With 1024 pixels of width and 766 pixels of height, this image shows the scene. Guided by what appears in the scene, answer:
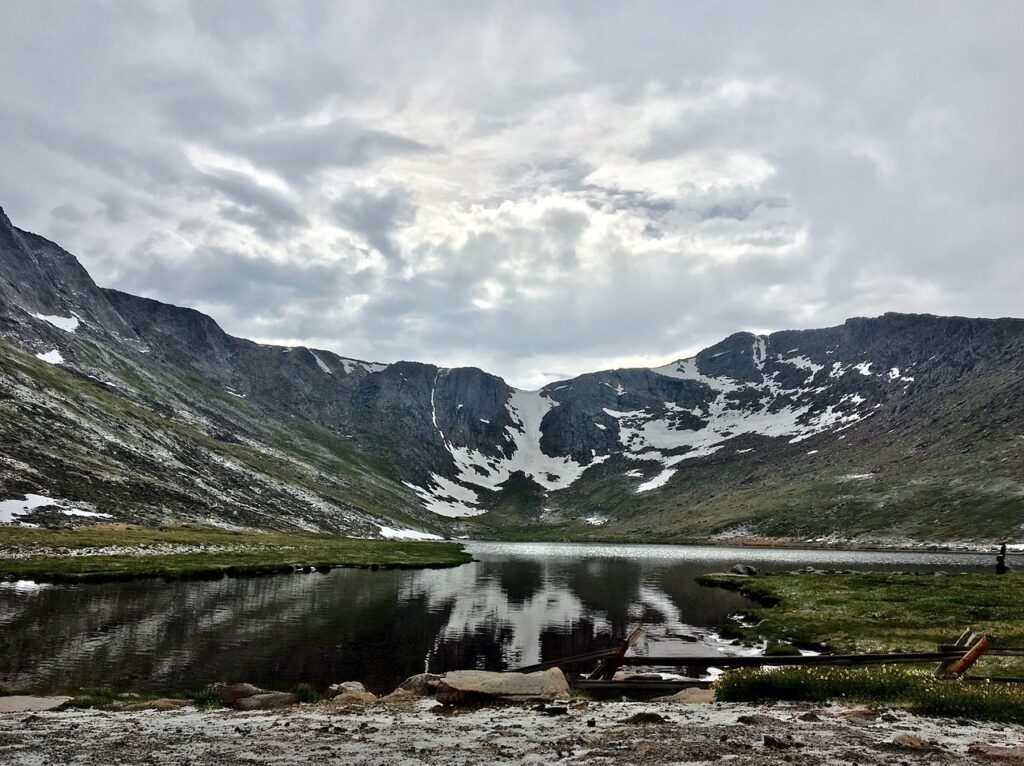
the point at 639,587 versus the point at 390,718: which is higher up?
the point at 390,718

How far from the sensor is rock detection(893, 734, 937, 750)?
12.4m

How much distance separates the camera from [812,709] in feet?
55.0

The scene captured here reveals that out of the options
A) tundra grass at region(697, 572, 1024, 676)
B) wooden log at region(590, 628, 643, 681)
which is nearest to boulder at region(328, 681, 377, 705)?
wooden log at region(590, 628, 643, 681)

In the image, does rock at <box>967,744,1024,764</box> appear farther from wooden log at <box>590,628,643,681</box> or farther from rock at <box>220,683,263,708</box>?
rock at <box>220,683,263,708</box>

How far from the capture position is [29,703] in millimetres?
21578

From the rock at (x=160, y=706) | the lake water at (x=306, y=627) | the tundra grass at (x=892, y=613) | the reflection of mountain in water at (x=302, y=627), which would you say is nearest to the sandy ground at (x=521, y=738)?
the rock at (x=160, y=706)

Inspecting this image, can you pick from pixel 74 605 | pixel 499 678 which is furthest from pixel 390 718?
pixel 74 605

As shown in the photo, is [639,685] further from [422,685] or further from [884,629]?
[884,629]

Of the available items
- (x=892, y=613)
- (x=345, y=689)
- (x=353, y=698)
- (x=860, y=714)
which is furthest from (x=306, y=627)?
(x=892, y=613)

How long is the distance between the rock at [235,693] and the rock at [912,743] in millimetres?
20088

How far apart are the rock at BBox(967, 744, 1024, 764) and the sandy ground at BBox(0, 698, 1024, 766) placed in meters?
0.06

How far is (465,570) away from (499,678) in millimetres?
85026

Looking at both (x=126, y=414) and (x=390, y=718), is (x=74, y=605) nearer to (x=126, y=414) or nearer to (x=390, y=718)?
(x=390, y=718)

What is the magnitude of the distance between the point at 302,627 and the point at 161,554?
51336 millimetres
